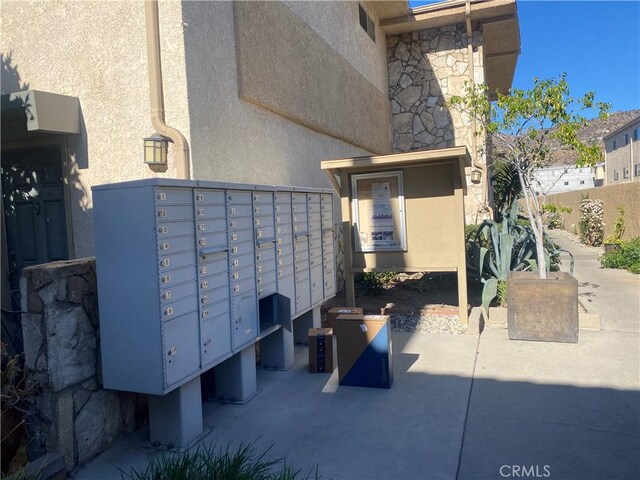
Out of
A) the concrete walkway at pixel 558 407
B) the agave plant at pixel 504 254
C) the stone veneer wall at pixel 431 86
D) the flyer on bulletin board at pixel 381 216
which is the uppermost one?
the stone veneer wall at pixel 431 86

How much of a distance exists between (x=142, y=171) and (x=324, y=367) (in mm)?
3001

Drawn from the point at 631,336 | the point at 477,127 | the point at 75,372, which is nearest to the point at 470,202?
the point at 477,127

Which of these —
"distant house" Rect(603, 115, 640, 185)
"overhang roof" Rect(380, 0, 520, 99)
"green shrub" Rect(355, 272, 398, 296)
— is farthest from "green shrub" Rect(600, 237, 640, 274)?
"distant house" Rect(603, 115, 640, 185)

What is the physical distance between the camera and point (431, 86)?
13.6 m

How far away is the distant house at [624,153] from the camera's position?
128ft

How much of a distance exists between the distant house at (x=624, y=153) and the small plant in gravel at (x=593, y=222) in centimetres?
2088

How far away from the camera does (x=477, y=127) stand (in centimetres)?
1267

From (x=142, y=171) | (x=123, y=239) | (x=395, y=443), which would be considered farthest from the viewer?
(x=142, y=171)

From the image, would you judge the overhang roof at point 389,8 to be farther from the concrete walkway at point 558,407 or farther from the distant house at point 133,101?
the concrete walkway at point 558,407

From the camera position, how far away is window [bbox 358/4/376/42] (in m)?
12.1

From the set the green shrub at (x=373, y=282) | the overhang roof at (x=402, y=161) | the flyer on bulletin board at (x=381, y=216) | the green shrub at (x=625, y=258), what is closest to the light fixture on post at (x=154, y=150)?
the overhang roof at (x=402, y=161)

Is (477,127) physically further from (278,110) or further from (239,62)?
(239,62)

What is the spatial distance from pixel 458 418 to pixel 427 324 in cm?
313

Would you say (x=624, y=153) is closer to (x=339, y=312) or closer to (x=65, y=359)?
(x=339, y=312)
